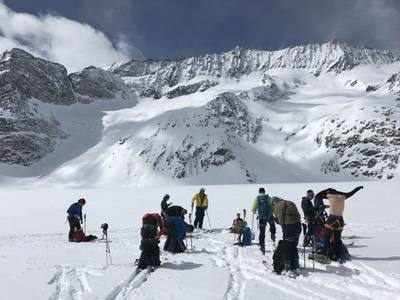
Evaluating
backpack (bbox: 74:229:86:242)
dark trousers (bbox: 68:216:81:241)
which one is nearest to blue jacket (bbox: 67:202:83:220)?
dark trousers (bbox: 68:216:81:241)

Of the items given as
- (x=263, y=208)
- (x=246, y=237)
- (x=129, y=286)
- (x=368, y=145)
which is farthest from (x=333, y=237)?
(x=368, y=145)

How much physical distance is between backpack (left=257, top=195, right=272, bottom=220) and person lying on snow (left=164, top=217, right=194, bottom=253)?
276cm

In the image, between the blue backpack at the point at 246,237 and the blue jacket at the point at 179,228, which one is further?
the blue backpack at the point at 246,237

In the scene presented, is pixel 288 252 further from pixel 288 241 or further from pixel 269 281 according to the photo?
pixel 269 281

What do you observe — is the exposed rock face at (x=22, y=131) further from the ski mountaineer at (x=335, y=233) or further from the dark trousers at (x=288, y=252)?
the dark trousers at (x=288, y=252)

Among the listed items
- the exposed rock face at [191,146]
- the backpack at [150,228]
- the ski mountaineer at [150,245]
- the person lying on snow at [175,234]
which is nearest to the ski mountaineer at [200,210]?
the person lying on snow at [175,234]

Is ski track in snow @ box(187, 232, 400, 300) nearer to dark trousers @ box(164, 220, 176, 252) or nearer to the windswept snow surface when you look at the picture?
the windswept snow surface

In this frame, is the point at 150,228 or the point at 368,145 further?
the point at 368,145

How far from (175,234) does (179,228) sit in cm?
26

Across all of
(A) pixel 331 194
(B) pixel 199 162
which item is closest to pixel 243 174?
(B) pixel 199 162

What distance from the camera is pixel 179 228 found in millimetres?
15945

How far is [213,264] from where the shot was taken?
13.2 meters

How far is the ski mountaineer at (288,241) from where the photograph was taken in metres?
11.7

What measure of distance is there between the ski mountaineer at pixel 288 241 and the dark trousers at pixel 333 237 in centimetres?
128
